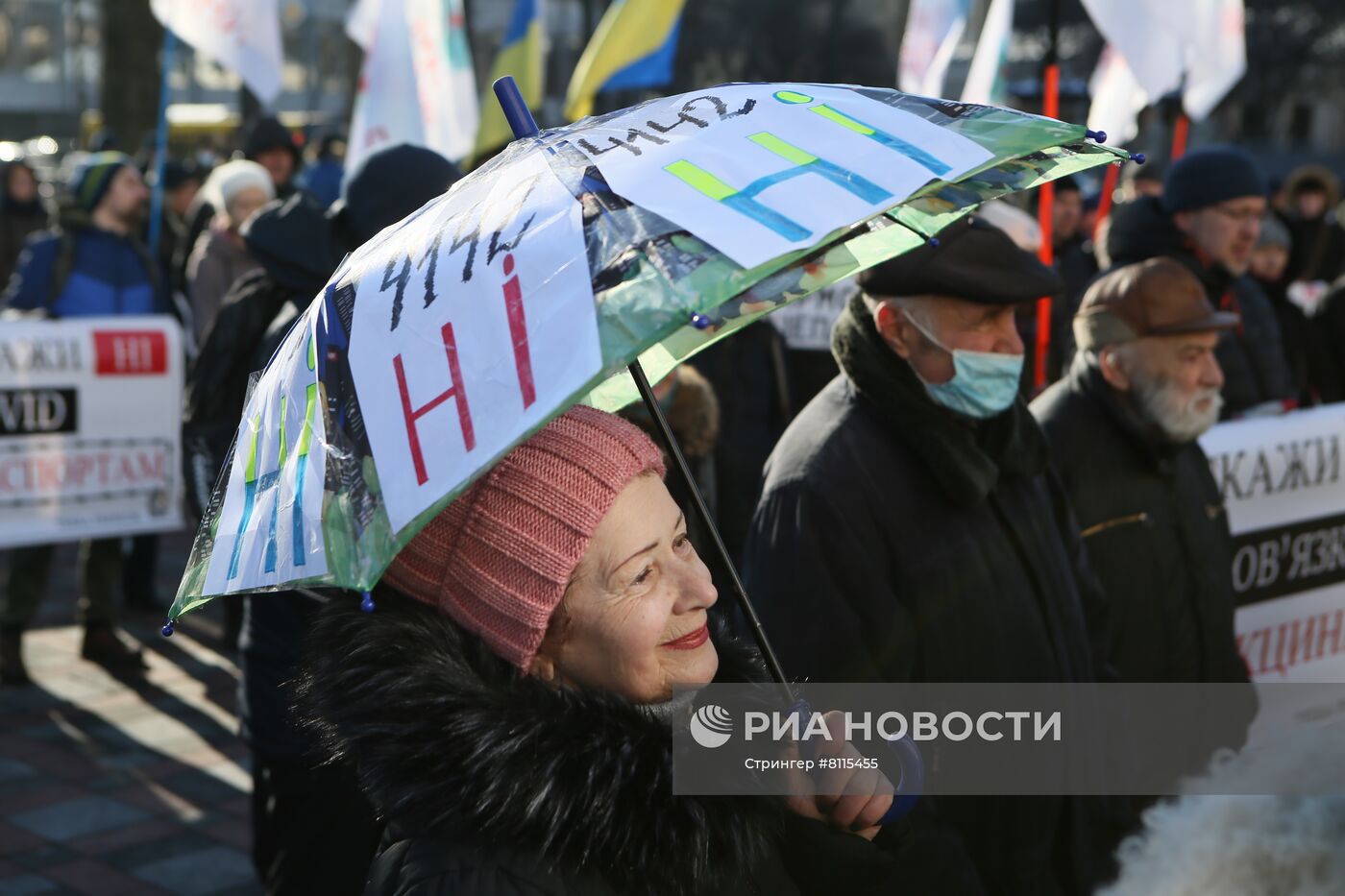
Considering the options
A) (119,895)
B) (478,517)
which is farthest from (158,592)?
(478,517)

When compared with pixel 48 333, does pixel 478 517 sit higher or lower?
higher

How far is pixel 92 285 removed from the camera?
682 cm

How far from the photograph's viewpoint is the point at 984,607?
2.81m

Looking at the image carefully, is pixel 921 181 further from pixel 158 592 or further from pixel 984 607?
pixel 158 592

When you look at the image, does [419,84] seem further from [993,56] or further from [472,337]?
[472,337]

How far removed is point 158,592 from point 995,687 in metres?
5.95

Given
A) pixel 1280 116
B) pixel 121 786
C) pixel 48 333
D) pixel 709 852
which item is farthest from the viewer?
pixel 1280 116

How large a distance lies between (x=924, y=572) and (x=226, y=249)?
206 inches

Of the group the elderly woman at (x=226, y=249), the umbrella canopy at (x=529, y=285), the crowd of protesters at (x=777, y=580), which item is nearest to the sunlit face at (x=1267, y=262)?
the crowd of protesters at (x=777, y=580)

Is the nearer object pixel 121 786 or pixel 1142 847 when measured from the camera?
pixel 1142 847

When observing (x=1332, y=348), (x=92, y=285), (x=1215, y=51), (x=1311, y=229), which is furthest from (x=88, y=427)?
(x=1311, y=229)

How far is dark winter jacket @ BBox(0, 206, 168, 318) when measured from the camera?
667cm

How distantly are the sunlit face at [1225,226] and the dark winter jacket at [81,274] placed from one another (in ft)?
15.6

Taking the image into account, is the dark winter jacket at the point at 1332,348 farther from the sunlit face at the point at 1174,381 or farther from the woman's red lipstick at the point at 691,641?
the woman's red lipstick at the point at 691,641
